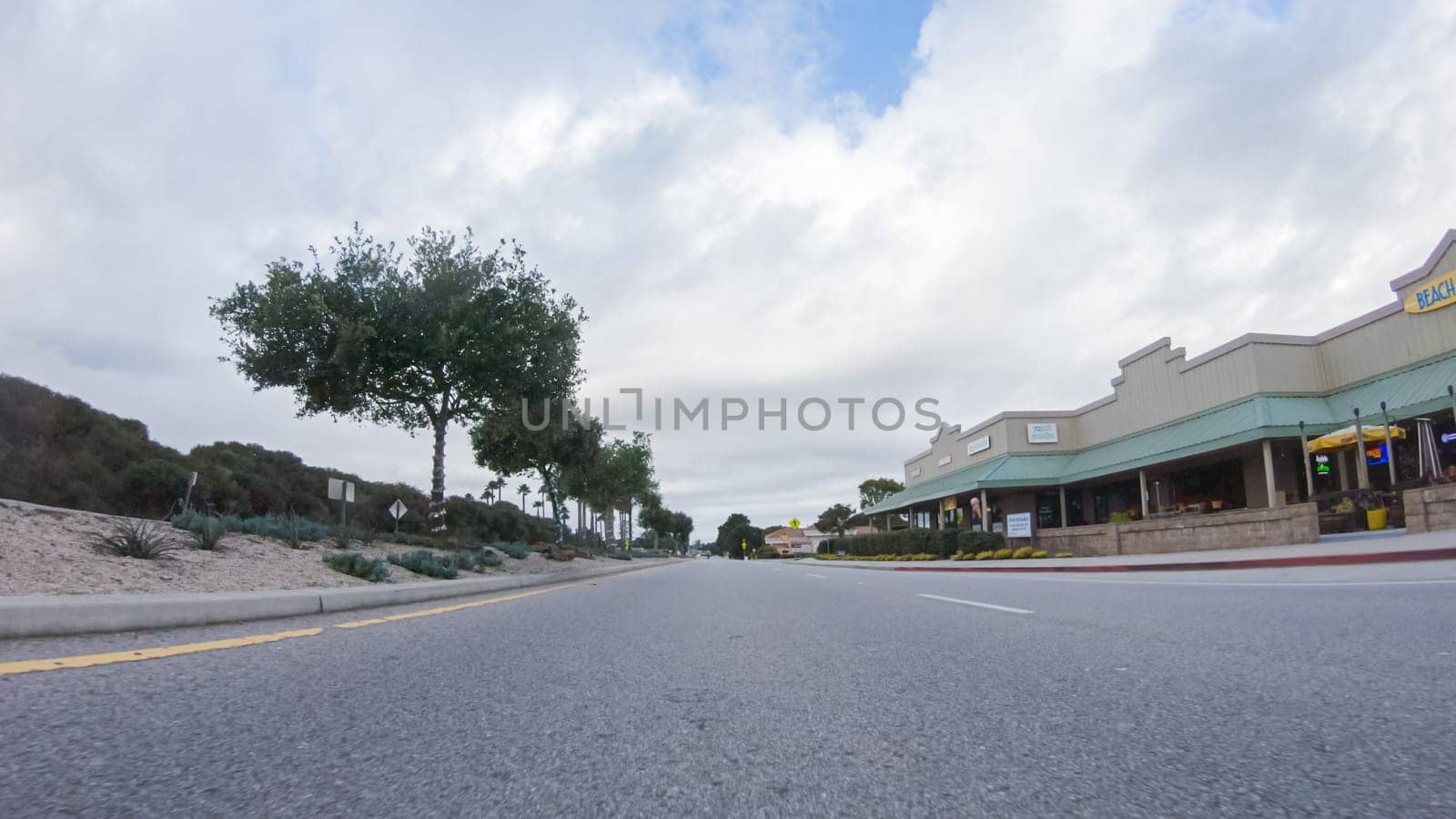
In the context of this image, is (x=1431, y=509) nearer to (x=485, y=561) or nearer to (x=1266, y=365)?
(x=1266, y=365)

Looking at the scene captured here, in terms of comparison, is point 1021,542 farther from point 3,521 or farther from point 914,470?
point 3,521

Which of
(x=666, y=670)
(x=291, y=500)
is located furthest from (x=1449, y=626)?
(x=291, y=500)

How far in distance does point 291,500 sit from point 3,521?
73.7 feet

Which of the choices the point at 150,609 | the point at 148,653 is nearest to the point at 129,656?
the point at 148,653

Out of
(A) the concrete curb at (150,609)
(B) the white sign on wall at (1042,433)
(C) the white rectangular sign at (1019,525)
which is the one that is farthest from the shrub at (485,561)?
(B) the white sign on wall at (1042,433)

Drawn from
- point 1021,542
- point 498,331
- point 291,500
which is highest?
point 498,331

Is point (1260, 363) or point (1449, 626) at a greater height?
point (1260, 363)

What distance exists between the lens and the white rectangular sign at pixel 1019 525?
32553mm

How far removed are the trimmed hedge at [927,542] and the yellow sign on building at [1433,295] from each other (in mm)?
15786

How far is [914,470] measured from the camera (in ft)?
208

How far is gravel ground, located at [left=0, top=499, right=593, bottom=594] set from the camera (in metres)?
7.05

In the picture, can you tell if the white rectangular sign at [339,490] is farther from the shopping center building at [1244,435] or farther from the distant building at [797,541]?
the distant building at [797,541]

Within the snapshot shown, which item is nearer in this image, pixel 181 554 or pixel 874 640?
pixel 874 640

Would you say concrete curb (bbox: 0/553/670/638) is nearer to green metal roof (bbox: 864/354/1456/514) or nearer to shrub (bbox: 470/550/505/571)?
shrub (bbox: 470/550/505/571)
